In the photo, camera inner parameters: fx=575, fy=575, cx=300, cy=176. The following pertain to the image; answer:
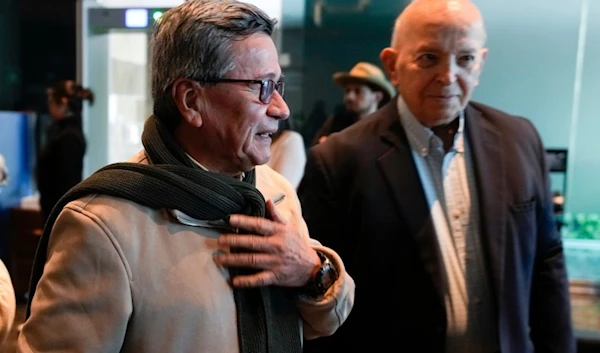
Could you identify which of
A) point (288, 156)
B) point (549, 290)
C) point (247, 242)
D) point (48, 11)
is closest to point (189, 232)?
point (247, 242)

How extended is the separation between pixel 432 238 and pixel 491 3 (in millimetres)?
3201

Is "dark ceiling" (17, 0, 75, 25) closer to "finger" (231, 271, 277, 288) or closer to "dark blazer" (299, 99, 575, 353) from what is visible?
"dark blazer" (299, 99, 575, 353)

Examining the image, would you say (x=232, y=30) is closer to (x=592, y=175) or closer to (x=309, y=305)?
(x=309, y=305)

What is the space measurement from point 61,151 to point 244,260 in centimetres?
330

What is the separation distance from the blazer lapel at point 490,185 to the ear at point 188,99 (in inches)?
30.6

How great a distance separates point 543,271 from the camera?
1521 millimetres

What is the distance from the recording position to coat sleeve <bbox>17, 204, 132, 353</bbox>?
889 mm

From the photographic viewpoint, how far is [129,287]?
0.91 metres

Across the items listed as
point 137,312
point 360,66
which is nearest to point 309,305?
point 137,312

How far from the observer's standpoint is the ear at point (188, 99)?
995mm

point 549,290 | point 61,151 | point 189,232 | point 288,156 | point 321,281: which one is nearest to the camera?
point 189,232

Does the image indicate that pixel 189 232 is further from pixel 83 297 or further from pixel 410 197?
pixel 410 197

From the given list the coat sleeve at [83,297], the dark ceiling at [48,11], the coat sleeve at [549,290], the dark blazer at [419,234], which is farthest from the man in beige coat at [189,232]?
the dark ceiling at [48,11]

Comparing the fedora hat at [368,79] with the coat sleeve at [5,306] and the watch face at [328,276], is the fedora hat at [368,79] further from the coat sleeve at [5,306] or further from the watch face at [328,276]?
the coat sleeve at [5,306]
